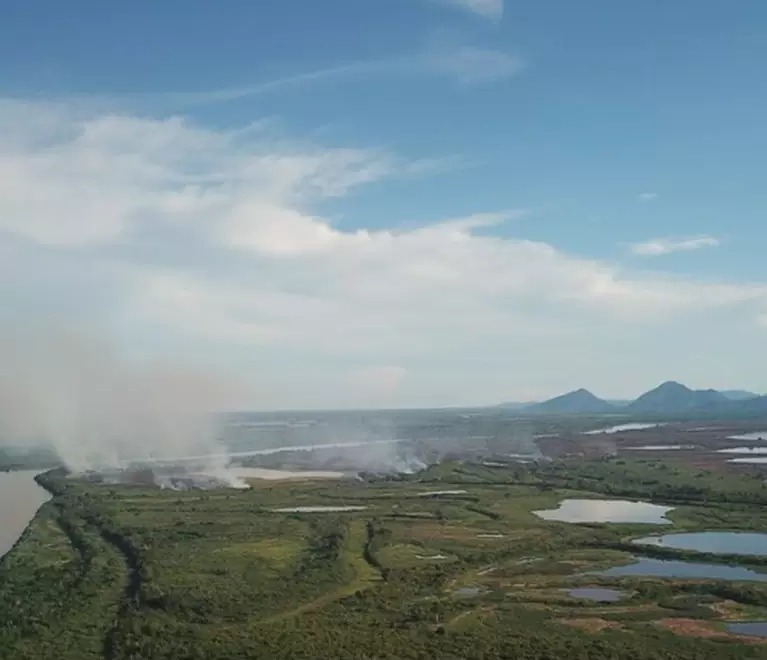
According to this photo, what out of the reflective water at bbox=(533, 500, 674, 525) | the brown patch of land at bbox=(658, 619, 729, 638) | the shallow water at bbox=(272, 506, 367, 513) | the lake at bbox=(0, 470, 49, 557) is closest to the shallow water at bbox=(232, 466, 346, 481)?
the shallow water at bbox=(272, 506, 367, 513)

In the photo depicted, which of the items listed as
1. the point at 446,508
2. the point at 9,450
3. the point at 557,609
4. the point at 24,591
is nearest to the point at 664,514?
the point at 446,508

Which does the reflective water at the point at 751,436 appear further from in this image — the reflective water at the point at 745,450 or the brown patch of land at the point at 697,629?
the brown patch of land at the point at 697,629

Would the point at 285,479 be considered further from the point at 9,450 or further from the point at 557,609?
the point at 9,450

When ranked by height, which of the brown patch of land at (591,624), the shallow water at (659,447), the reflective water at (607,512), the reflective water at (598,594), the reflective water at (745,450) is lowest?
the brown patch of land at (591,624)

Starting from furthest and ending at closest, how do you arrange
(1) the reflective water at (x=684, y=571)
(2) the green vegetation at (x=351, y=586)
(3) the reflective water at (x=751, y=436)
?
(3) the reflective water at (x=751, y=436)
(1) the reflective water at (x=684, y=571)
(2) the green vegetation at (x=351, y=586)

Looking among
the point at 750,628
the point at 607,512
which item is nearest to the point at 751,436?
the point at 607,512

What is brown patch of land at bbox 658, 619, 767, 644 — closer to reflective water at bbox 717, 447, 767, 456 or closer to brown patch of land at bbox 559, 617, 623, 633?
brown patch of land at bbox 559, 617, 623, 633

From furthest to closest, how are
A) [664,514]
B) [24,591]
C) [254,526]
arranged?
1. [664,514]
2. [254,526]
3. [24,591]

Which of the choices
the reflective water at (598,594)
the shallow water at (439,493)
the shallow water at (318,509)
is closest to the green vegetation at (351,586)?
the reflective water at (598,594)
